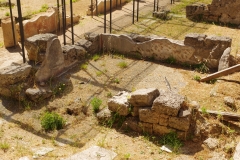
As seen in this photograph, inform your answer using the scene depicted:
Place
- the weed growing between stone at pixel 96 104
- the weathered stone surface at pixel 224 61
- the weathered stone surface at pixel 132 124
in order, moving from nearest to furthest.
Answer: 1. the weathered stone surface at pixel 132 124
2. the weed growing between stone at pixel 96 104
3. the weathered stone surface at pixel 224 61

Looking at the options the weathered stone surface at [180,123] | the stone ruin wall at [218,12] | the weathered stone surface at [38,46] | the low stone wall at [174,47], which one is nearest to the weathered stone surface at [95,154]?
the weathered stone surface at [180,123]

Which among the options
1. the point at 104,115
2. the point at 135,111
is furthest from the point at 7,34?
the point at 135,111

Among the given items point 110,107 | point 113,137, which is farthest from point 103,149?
point 110,107

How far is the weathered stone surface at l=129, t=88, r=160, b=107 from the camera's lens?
21.9 ft

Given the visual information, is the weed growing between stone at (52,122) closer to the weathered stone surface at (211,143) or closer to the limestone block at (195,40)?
the weathered stone surface at (211,143)

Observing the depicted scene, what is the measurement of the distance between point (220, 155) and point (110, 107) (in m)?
2.48

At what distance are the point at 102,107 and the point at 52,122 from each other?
1364 millimetres

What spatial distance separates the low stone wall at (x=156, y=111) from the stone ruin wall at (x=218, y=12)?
939 centimetres

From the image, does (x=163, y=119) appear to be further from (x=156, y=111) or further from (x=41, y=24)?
(x=41, y=24)

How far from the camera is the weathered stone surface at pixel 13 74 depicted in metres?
8.10

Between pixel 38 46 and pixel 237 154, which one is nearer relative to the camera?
pixel 237 154

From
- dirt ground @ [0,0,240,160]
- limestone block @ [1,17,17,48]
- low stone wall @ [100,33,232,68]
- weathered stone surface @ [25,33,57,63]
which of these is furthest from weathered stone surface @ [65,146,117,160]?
limestone block @ [1,17,17,48]

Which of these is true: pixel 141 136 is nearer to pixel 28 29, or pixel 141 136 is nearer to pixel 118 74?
pixel 118 74

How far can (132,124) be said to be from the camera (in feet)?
22.9
